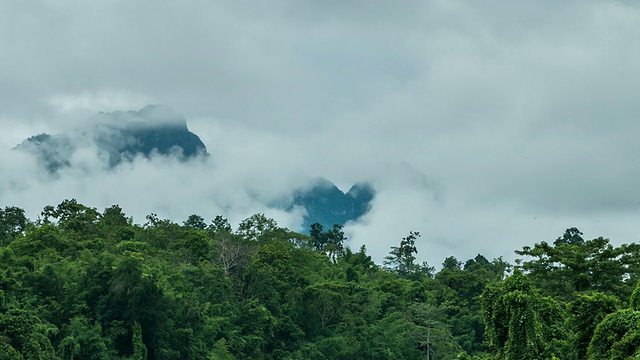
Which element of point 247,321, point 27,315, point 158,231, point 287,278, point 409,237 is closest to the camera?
point 27,315

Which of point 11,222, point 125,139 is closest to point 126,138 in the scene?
point 125,139

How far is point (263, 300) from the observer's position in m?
49.5

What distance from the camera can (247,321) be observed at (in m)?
47.7

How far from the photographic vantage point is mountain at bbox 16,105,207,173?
172 m

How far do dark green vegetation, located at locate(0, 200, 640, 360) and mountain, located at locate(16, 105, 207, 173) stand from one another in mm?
116782

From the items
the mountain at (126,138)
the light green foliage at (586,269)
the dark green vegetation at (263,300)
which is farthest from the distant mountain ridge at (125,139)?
the light green foliage at (586,269)

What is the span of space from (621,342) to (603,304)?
160 inches

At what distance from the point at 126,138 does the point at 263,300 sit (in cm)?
13620

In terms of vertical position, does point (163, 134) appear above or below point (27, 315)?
above

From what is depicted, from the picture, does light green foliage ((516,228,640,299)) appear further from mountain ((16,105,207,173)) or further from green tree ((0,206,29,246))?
mountain ((16,105,207,173))

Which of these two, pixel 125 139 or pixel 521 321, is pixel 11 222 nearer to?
pixel 521 321

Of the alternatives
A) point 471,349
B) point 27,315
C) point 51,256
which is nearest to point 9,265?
point 51,256

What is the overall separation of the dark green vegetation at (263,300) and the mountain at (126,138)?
116782 mm

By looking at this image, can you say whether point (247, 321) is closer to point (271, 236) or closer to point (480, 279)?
point (271, 236)
